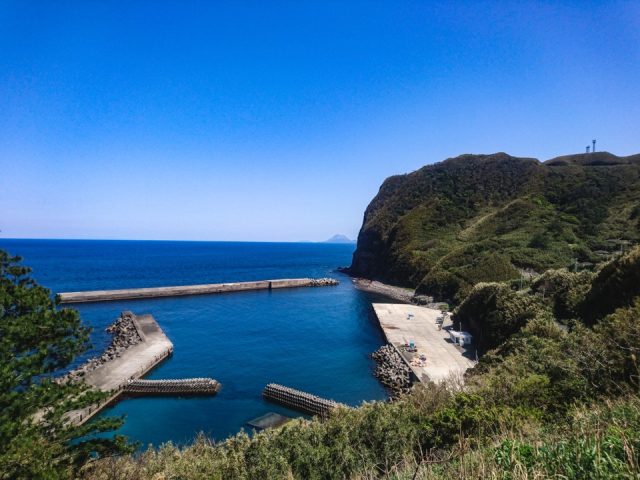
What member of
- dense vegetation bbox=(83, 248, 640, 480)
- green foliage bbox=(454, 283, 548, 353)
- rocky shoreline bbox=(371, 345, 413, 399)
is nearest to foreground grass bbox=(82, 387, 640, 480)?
dense vegetation bbox=(83, 248, 640, 480)

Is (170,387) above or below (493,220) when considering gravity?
below

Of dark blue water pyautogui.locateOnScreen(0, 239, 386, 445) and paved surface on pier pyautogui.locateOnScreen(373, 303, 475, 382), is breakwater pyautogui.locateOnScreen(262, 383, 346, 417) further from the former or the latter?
paved surface on pier pyautogui.locateOnScreen(373, 303, 475, 382)

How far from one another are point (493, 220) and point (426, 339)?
2285 inches

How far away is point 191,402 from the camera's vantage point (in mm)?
26953

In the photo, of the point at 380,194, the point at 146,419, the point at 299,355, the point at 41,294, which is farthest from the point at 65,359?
the point at 380,194

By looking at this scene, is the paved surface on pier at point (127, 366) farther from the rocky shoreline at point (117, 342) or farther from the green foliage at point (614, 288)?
the green foliage at point (614, 288)

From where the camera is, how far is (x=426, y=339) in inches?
1539

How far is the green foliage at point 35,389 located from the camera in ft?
32.6

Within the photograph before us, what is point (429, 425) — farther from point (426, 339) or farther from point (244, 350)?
point (244, 350)

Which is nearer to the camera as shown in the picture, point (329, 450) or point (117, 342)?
point (329, 450)

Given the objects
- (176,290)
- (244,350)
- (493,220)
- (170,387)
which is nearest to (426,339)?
(244,350)

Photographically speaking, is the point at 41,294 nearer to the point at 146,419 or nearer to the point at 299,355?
the point at 146,419

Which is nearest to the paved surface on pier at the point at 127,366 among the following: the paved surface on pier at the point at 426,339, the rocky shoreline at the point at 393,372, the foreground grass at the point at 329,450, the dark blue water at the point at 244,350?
the dark blue water at the point at 244,350

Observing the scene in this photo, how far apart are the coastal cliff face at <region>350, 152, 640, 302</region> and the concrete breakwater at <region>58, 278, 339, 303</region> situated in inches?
878
